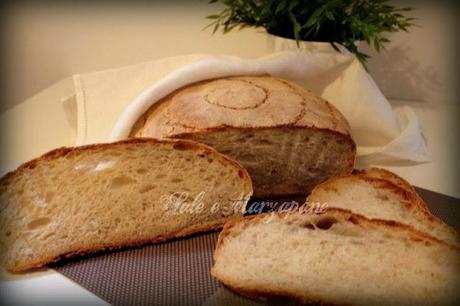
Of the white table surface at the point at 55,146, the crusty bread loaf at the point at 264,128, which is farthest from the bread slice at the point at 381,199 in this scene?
the white table surface at the point at 55,146

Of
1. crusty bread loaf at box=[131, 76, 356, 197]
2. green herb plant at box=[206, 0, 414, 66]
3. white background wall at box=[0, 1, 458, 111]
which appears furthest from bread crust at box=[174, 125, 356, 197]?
white background wall at box=[0, 1, 458, 111]

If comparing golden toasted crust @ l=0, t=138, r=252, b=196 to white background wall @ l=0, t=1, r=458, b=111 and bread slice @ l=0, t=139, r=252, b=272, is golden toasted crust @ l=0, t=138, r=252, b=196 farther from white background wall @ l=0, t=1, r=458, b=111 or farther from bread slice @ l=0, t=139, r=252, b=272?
white background wall @ l=0, t=1, r=458, b=111

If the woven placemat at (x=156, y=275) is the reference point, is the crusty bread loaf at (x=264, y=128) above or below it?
above

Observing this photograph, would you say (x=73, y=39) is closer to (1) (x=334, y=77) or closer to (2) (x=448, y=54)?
(1) (x=334, y=77)

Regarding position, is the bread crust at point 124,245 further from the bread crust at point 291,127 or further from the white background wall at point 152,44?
the white background wall at point 152,44

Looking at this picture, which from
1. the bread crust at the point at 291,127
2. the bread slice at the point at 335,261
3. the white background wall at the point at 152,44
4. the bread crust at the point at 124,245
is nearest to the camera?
the bread slice at the point at 335,261

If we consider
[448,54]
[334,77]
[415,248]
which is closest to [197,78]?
[334,77]

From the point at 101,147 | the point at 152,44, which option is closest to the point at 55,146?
the point at 101,147

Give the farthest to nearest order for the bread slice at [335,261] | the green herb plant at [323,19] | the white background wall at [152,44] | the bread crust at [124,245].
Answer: the white background wall at [152,44] → the green herb plant at [323,19] → the bread crust at [124,245] → the bread slice at [335,261]
